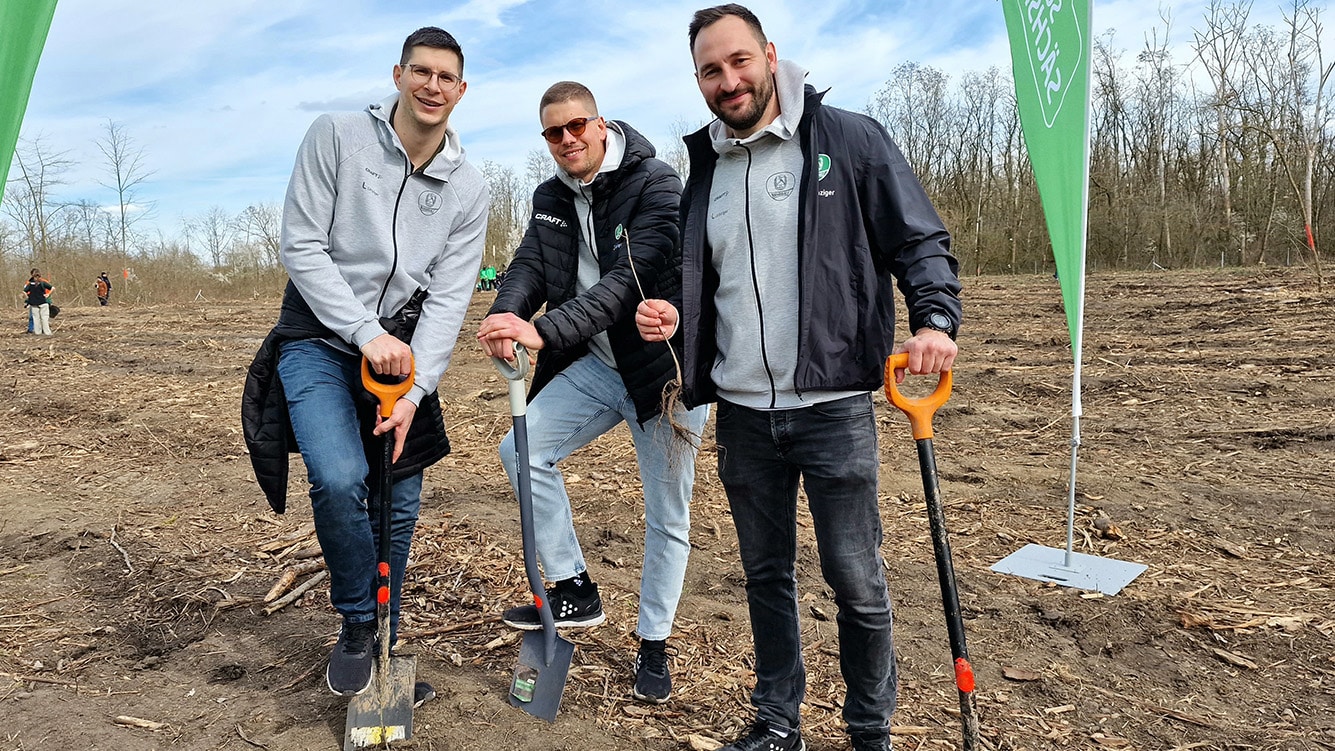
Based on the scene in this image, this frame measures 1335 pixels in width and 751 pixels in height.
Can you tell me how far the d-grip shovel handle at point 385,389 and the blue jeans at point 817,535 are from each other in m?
1.06

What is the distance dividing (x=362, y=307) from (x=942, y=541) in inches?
78.3

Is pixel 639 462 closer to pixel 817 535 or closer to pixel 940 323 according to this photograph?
pixel 817 535

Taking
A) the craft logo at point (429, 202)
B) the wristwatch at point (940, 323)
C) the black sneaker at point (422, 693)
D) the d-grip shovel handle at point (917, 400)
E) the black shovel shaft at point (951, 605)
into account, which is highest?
the craft logo at point (429, 202)

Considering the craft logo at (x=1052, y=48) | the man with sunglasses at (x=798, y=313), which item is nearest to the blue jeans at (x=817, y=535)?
the man with sunglasses at (x=798, y=313)

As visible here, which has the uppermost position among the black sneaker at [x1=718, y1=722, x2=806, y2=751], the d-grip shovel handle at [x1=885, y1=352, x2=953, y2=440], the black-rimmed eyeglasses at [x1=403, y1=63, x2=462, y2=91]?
the black-rimmed eyeglasses at [x1=403, y1=63, x2=462, y2=91]

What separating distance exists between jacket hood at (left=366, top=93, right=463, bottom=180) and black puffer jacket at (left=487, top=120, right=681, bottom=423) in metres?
0.33

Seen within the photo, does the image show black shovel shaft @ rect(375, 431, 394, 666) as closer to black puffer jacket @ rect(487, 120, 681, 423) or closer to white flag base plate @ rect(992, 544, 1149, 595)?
black puffer jacket @ rect(487, 120, 681, 423)

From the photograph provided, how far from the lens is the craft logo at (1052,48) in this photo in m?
4.16

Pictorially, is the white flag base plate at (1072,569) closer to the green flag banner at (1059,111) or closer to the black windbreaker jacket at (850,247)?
the green flag banner at (1059,111)

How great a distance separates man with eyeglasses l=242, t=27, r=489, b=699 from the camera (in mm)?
2932

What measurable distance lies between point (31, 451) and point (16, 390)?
4279 mm

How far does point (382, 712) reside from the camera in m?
2.92

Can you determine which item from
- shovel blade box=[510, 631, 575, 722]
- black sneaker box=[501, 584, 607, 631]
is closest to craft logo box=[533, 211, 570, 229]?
black sneaker box=[501, 584, 607, 631]

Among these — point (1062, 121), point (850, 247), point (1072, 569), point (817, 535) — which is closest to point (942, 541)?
point (817, 535)
